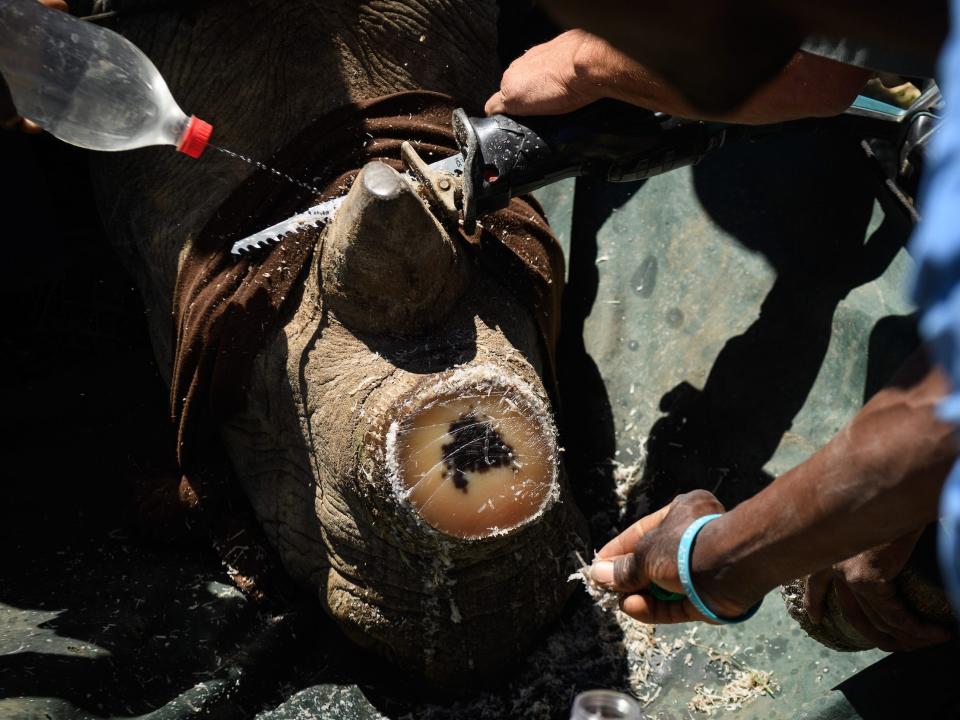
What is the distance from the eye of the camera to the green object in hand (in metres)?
1.70

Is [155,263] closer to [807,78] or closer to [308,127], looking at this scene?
[308,127]

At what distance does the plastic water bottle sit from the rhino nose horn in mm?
852

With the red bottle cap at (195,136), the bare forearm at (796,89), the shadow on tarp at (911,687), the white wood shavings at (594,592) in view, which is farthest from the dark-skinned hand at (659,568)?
the red bottle cap at (195,136)

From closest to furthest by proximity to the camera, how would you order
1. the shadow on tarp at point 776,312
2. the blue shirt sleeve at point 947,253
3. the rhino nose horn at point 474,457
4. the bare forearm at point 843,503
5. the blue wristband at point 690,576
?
the blue shirt sleeve at point 947,253 → the bare forearm at point 843,503 → the blue wristband at point 690,576 → the rhino nose horn at point 474,457 → the shadow on tarp at point 776,312

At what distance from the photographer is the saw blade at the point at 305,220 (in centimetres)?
210

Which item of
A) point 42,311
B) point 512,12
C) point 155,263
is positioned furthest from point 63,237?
point 512,12

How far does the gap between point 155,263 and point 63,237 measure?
748 mm

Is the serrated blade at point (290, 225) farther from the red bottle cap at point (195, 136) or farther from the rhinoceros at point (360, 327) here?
the red bottle cap at point (195, 136)

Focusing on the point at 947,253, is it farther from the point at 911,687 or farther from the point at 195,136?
the point at 195,136

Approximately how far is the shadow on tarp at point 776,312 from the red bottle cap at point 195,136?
56.4 inches

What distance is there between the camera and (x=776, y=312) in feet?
9.21

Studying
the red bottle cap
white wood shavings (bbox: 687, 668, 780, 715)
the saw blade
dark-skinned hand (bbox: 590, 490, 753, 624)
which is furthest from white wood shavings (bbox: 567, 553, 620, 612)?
the red bottle cap

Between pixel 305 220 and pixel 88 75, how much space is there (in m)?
A: 0.61

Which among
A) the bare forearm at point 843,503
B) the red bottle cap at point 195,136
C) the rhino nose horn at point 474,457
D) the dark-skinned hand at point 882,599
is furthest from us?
the red bottle cap at point 195,136
